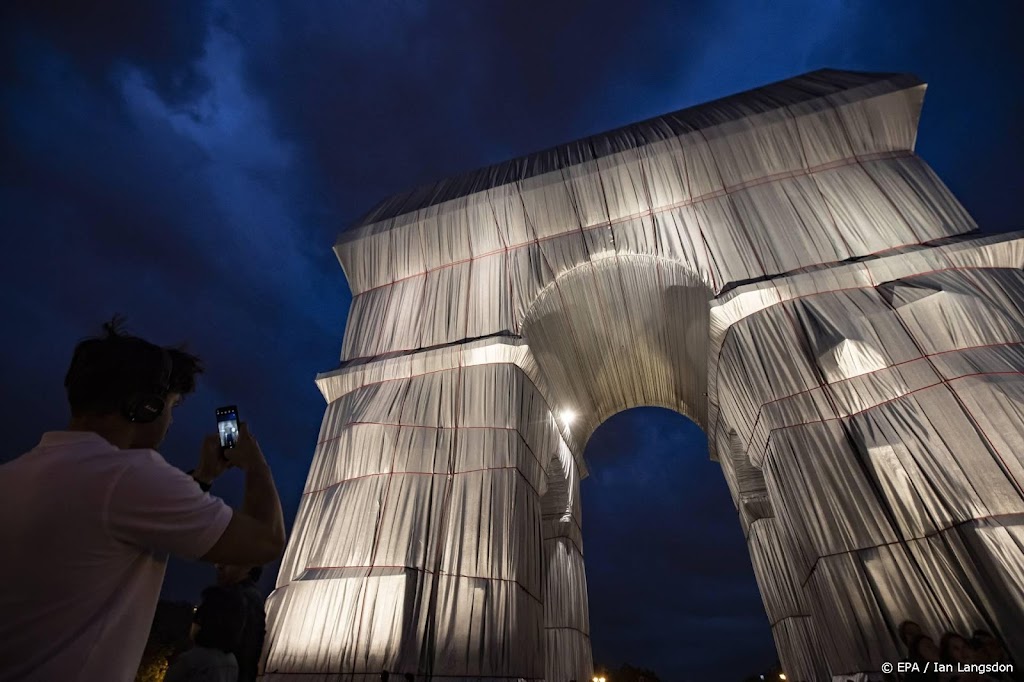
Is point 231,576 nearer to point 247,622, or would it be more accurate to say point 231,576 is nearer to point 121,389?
point 247,622

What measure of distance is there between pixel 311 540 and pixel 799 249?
967 cm

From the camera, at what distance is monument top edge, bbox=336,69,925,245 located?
29.8ft

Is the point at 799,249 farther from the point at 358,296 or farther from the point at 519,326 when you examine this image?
the point at 358,296

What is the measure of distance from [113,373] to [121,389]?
0.20 ft

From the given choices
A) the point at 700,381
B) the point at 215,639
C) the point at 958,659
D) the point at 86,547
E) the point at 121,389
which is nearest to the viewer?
the point at 86,547

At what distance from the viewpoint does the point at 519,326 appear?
9.54 m

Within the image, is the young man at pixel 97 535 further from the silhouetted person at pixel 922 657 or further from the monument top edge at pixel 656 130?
the monument top edge at pixel 656 130

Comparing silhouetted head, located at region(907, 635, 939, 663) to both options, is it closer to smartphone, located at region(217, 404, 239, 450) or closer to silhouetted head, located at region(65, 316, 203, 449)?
smartphone, located at region(217, 404, 239, 450)

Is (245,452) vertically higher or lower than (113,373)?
lower

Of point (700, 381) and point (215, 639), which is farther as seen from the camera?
point (700, 381)

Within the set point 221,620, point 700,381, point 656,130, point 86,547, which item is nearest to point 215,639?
point 221,620

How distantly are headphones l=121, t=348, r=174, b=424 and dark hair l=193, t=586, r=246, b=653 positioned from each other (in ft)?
5.17

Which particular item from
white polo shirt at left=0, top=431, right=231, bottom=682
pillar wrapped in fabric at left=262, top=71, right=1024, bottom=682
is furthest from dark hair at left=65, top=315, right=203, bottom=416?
pillar wrapped in fabric at left=262, top=71, right=1024, bottom=682

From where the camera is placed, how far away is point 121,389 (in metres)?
1.52
